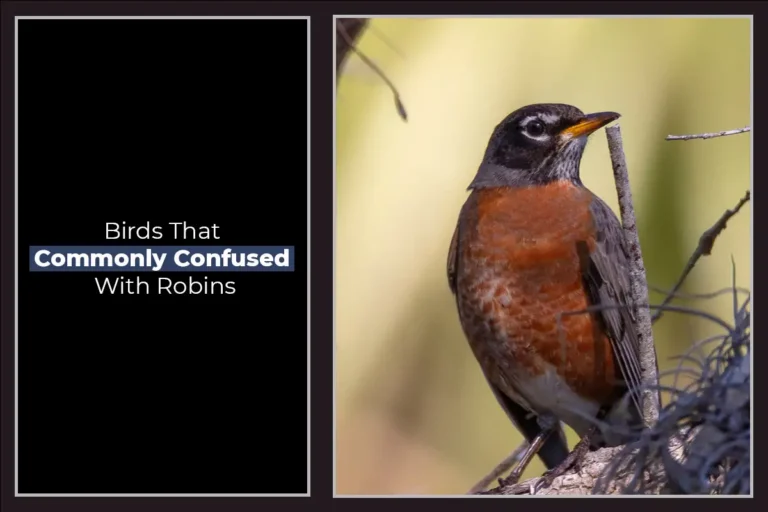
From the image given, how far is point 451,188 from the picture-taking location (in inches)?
220

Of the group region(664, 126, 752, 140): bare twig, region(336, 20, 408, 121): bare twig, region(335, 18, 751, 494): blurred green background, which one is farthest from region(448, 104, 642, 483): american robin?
region(336, 20, 408, 121): bare twig

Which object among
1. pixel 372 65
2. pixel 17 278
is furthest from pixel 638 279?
pixel 17 278

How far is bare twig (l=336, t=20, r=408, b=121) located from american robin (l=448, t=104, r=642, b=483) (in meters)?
0.67

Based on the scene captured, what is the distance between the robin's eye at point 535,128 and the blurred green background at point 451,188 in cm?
14

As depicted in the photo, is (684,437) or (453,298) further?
(453,298)

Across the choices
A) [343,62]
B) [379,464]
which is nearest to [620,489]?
[379,464]

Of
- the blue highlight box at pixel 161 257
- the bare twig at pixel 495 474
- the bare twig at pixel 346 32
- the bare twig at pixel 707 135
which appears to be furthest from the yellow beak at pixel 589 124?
the bare twig at pixel 495 474

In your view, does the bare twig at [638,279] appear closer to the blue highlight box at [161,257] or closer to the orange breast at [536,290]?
the orange breast at [536,290]

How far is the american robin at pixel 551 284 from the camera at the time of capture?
5129mm

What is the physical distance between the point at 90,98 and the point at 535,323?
2.49 meters

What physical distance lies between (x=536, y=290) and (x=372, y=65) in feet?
4.56

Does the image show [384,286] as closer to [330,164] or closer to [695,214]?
[330,164]

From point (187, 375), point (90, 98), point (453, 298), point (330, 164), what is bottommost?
point (187, 375)

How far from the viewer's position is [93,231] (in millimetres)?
5188
